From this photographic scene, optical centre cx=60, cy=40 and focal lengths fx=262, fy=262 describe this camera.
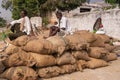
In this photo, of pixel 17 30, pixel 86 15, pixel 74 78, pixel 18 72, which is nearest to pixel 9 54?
pixel 18 72

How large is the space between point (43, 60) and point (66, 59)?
18.3 inches

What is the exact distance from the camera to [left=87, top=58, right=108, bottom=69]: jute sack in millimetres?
4638

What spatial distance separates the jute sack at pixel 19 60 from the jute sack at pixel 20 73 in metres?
0.07

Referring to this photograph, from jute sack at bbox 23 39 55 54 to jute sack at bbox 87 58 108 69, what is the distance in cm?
94

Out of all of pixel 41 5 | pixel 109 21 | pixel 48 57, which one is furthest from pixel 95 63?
pixel 41 5

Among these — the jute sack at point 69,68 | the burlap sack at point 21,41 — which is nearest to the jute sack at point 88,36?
the jute sack at point 69,68

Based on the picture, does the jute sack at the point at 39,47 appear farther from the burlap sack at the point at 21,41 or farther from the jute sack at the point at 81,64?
the jute sack at the point at 81,64

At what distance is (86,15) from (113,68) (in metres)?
8.68

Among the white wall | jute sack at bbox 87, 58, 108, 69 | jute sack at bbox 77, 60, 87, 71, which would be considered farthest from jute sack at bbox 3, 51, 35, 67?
the white wall

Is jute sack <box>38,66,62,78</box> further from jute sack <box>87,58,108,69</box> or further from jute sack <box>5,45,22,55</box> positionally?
jute sack <box>87,58,108,69</box>

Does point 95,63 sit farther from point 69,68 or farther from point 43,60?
point 43,60

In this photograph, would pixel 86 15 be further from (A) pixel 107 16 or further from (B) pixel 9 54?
(B) pixel 9 54

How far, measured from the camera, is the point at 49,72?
3.93 m

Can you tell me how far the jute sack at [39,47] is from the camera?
3.90 metres
